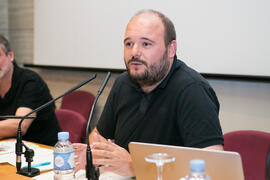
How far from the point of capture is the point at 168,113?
1707mm

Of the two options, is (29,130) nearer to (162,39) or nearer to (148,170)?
(162,39)

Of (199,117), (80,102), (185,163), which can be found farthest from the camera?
(80,102)

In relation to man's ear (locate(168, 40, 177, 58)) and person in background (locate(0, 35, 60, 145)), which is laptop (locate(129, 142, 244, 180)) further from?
person in background (locate(0, 35, 60, 145))

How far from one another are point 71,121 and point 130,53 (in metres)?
1.10

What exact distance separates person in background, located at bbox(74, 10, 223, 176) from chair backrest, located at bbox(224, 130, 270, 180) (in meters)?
0.36

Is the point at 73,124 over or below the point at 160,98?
below

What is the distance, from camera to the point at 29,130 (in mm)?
2541

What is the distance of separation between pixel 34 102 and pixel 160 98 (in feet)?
3.69

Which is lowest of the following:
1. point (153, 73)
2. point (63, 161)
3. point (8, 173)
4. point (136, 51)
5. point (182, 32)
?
point (8, 173)

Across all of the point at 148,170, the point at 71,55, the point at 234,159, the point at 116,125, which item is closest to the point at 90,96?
the point at 71,55

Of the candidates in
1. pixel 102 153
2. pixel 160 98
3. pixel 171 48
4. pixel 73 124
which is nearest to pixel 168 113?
pixel 160 98

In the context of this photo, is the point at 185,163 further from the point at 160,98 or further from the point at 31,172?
the point at 31,172

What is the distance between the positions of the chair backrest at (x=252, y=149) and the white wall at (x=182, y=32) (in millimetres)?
718

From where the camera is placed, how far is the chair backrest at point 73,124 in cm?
253
